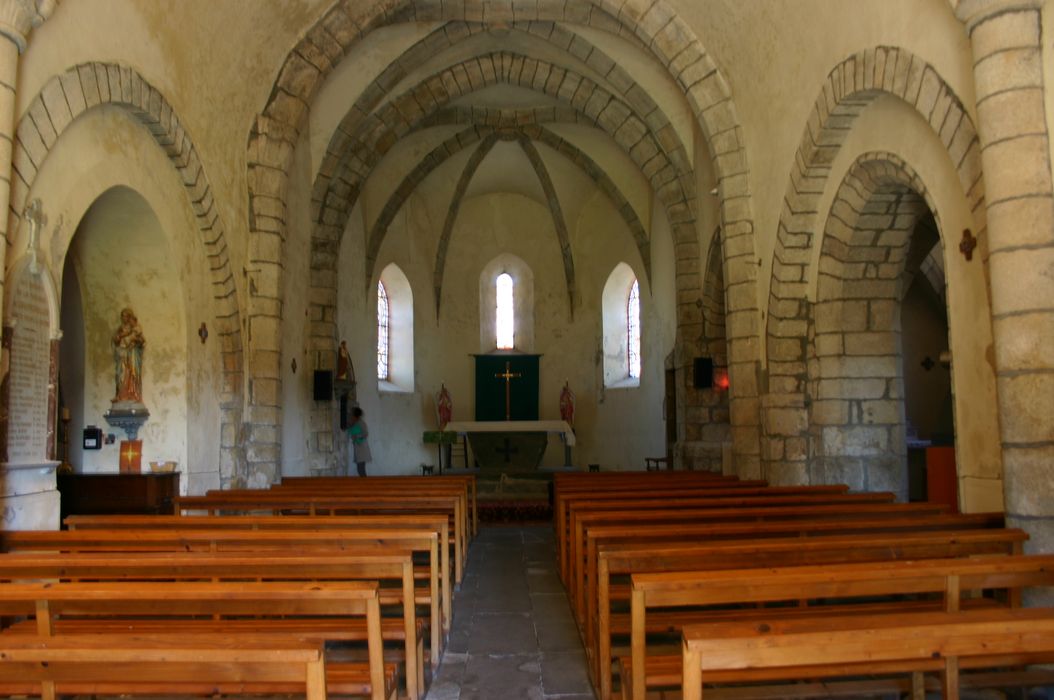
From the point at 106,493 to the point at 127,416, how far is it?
750 mm

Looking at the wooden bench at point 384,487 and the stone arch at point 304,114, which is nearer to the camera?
the wooden bench at point 384,487

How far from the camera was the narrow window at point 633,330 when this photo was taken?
17.7m

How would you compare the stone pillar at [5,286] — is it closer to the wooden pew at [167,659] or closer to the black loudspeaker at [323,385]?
the wooden pew at [167,659]

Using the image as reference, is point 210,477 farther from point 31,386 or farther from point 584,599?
point 584,599

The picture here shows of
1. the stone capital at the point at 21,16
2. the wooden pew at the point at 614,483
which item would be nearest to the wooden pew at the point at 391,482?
the wooden pew at the point at 614,483

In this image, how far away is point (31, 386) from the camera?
5.54 meters

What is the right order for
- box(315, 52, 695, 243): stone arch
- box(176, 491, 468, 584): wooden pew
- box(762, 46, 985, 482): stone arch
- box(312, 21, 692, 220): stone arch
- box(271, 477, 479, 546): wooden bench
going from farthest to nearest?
box(315, 52, 695, 243): stone arch, box(312, 21, 692, 220): stone arch, box(271, 477, 479, 546): wooden bench, box(176, 491, 468, 584): wooden pew, box(762, 46, 985, 482): stone arch

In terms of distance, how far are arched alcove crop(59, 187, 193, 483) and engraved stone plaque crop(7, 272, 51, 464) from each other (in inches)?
77.7

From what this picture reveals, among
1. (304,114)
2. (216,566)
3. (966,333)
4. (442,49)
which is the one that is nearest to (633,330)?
(442,49)

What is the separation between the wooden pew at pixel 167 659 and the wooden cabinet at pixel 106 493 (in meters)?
5.07

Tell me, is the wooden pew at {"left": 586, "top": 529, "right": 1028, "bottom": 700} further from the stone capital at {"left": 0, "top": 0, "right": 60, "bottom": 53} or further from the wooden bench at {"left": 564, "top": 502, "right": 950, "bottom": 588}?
the stone capital at {"left": 0, "top": 0, "right": 60, "bottom": 53}

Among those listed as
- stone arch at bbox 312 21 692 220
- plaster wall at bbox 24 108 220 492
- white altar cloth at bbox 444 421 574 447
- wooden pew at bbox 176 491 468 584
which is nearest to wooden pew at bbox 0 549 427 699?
wooden pew at bbox 176 491 468 584

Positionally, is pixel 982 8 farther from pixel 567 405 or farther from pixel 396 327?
pixel 396 327

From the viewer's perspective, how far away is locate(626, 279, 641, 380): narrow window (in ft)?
58.2
